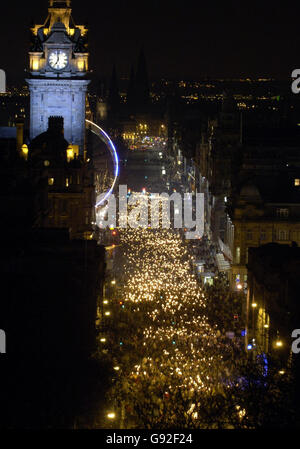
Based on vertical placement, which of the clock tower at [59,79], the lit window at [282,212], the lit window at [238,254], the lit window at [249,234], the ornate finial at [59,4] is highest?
the ornate finial at [59,4]

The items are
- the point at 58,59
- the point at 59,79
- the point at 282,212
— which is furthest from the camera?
the point at 58,59

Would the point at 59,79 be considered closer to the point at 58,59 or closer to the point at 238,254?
the point at 58,59

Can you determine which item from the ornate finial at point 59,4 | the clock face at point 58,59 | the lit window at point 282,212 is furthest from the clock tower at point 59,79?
the lit window at point 282,212

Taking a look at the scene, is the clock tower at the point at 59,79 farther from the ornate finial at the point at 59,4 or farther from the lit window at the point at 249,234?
the lit window at the point at 249,234

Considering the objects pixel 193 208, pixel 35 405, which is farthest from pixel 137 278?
pixel 193 208

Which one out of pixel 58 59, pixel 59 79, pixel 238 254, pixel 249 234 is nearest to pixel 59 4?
pixel 58 59

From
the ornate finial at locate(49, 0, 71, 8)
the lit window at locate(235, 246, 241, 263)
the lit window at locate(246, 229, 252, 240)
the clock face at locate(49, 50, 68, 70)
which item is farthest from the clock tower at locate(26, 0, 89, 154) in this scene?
the lit window at locate(246, 229, 252, 240)

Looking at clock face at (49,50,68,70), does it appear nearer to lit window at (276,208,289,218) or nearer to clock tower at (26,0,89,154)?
clock tower at (26,0,89,154)
